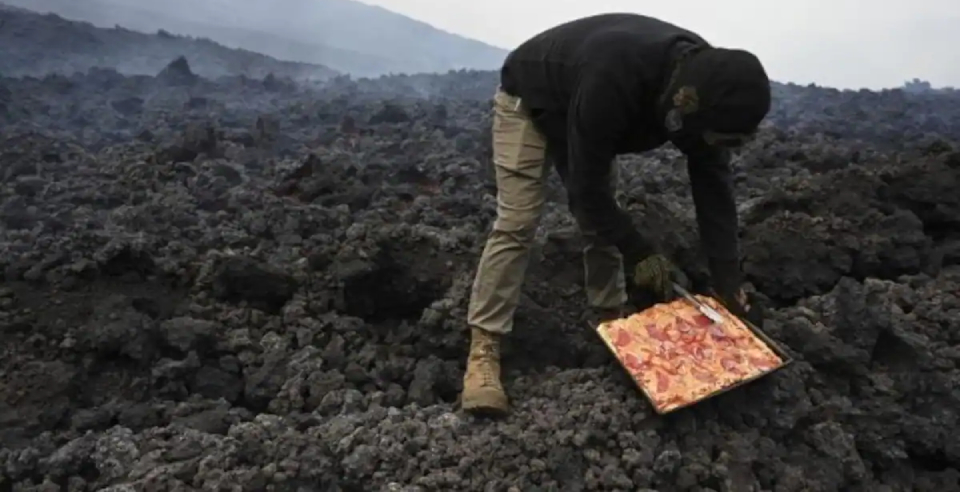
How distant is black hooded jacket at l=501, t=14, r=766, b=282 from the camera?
2.43 metres

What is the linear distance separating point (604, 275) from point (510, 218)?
513mm

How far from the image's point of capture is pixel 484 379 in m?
2.85

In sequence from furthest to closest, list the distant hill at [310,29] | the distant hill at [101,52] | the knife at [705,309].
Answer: the distant hill at [310,29] < the distant hill at [101,52] < the knife at [705,309]

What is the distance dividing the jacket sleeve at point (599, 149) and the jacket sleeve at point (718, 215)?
28 cm

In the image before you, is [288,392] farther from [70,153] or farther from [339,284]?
[70,153]

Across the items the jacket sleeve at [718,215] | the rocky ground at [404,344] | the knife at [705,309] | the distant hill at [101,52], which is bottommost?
the distant hill at [101,52]

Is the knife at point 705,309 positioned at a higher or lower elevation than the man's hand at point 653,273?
lower

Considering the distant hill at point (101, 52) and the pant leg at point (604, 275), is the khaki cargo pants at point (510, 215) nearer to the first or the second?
the pant leg at point (604, 275)

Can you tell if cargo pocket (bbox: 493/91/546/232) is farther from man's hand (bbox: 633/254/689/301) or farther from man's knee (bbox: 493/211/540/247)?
man's hand (bbox: 633/254/689/301)

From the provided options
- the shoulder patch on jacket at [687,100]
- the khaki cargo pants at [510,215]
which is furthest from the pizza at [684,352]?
the shoulder patch on jacket at [687,100]

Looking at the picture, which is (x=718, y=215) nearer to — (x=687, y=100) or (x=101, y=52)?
(x=687, y=100)

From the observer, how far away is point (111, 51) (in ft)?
55.4

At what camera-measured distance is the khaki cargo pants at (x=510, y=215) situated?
2.90 m

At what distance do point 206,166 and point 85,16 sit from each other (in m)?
16.2
